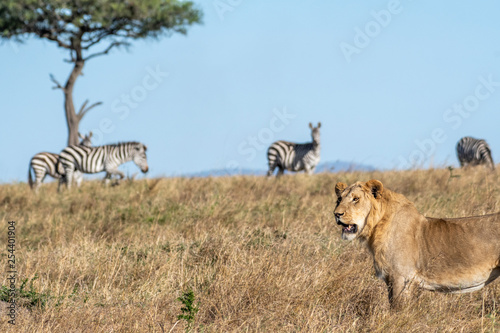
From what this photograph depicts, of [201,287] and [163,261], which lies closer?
[201,287]

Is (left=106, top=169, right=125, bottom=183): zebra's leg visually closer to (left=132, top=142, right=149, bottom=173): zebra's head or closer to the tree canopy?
(left=132, top=142, right=149, bottom=173): zebra's head

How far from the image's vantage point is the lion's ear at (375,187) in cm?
542

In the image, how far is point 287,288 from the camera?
18.8 ft

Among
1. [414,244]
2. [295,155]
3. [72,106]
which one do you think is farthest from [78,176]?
[414,244]

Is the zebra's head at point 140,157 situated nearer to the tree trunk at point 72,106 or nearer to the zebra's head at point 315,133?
the zebra's head at point 315,133

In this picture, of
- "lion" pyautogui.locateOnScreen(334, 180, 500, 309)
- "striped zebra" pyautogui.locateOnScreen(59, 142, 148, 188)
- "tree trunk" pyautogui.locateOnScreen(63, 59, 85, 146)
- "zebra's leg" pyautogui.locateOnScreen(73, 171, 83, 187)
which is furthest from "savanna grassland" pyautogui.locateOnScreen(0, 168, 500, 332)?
"tree trunk" pyautogui.locateOnScreen(63, 59, 85, 146)

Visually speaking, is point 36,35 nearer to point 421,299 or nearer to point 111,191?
point 111,191

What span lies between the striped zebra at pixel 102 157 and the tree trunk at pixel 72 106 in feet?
26.6

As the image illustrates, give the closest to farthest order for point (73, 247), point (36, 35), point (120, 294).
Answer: point (120, 294)
point (73, 247)
point (36, 35)

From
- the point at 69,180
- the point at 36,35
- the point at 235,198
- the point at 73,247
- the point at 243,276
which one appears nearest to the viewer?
the point at 243,276

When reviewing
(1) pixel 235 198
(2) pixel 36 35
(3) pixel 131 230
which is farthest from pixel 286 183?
(2) pixel 36 35

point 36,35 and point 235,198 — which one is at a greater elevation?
point 36,35

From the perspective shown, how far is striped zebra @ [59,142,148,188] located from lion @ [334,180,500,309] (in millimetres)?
15707

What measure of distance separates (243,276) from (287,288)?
17.7 inches
